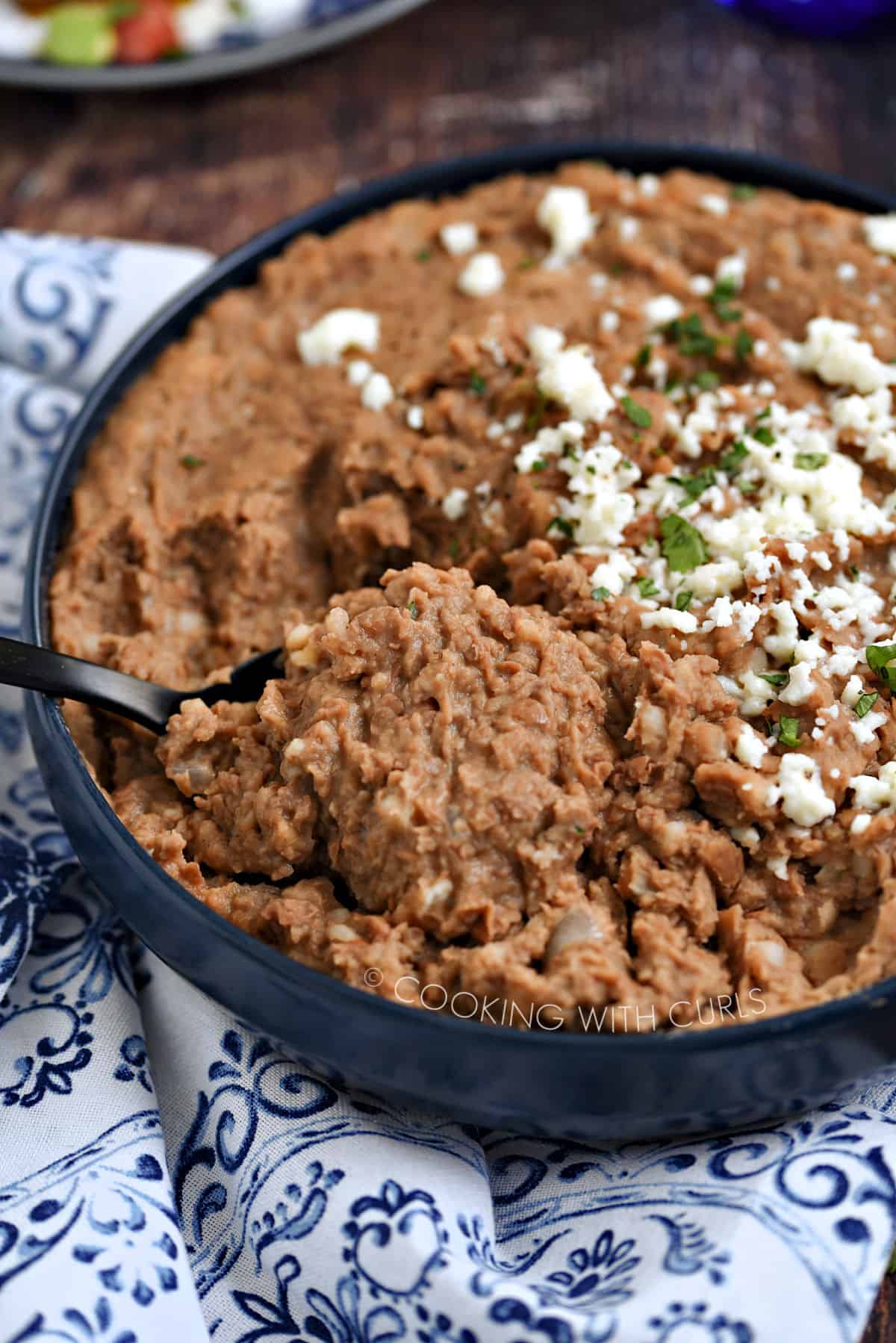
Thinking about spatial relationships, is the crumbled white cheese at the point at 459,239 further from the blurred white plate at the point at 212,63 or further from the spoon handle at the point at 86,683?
the blurred white plate at the point at 212,63

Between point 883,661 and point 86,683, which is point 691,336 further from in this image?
point 86,683

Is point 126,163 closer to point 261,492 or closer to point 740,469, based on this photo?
point 261,492

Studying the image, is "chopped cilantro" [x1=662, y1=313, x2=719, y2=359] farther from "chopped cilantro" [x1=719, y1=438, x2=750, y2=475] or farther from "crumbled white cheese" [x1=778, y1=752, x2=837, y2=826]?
"crumbled white cheese" [x1=778, y1=752, x2=837, y2=826]

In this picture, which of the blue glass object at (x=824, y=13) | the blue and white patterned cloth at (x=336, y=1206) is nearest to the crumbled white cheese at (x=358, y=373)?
the blue and white patterned cloth at (x=336, y=1206)

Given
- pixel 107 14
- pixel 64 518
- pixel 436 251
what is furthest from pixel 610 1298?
pixel 107 14

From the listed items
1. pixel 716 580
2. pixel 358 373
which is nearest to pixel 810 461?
pixel 716 580

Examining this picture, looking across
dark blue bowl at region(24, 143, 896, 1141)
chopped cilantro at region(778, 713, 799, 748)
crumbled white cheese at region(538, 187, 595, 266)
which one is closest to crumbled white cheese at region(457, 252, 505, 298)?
crumbled white cheese at region(538, 187, 595, 266)
